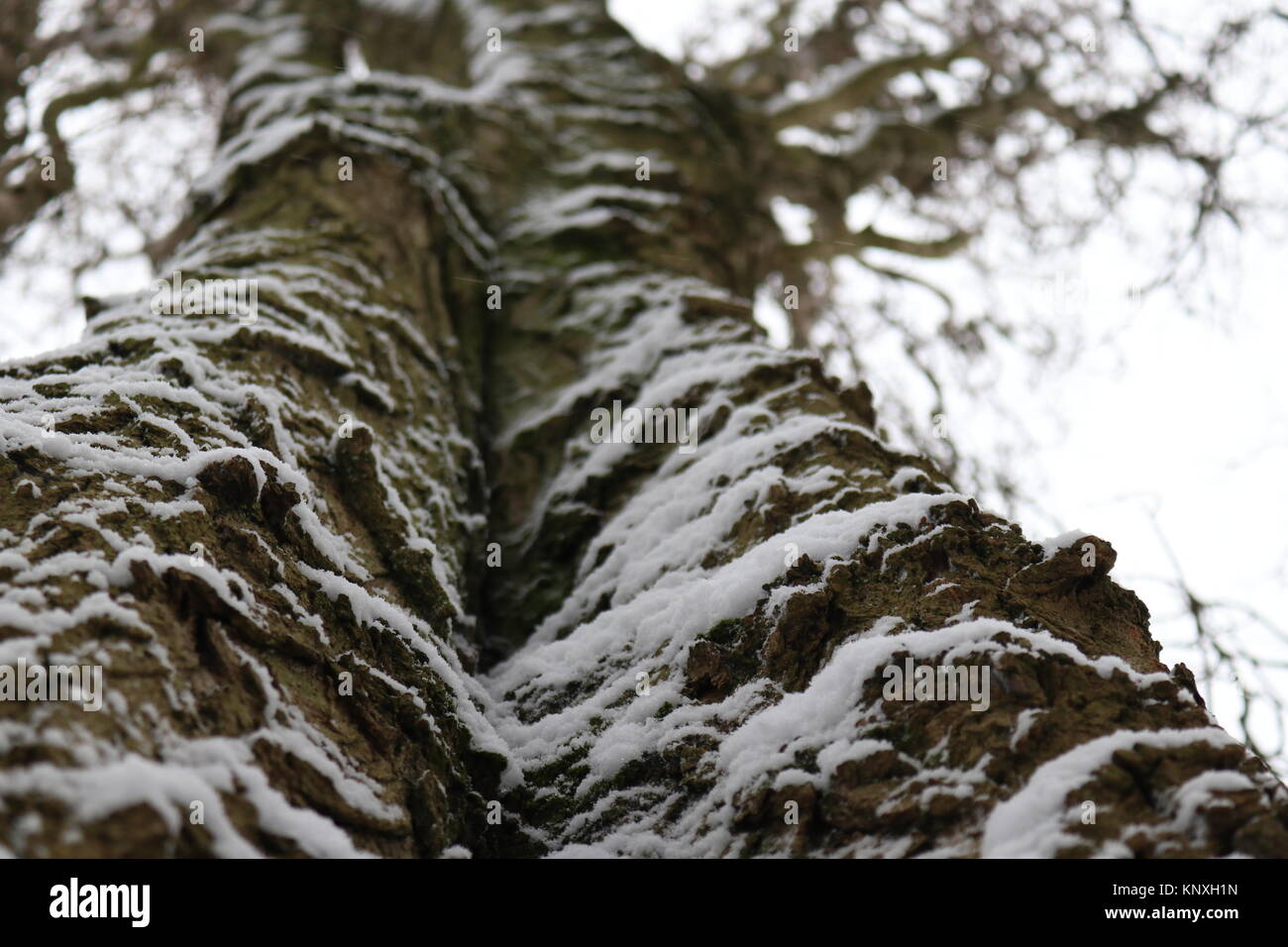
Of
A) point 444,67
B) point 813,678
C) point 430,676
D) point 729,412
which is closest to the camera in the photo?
point 813,678

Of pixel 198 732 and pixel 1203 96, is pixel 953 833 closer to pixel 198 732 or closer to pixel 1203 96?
pixel 198 732

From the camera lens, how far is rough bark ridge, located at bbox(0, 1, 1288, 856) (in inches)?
47.3

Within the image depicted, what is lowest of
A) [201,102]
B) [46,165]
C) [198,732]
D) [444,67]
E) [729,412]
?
[198,732]

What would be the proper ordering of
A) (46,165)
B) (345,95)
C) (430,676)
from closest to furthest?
(430,676) < (345,95) < (46,165)

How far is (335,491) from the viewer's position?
198 cm

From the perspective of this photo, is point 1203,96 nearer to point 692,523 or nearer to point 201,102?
point 692,523

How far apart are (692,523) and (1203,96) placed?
14.5 feet

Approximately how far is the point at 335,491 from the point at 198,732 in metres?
0.80

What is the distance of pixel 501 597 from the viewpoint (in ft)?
7.62

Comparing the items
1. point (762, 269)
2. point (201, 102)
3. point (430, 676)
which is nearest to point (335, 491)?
point (430, 676)

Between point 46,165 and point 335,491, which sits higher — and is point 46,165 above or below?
above

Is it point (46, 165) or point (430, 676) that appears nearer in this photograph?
point (430, 676)

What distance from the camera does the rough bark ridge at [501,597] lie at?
1.20m
